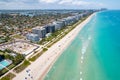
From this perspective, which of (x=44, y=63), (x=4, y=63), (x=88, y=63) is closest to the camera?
(x=4, y=63)

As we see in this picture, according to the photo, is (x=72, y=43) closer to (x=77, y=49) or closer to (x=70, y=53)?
(x=77, y=49)

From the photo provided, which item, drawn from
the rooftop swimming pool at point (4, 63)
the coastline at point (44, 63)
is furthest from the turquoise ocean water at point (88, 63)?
the rooftop swimming pool at point (4, 63)

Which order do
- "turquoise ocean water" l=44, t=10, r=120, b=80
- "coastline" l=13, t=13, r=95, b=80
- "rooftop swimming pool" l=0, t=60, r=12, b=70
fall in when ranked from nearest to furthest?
1. "turquoise ocean water" l=44, t=10, r=120, b=80
2. "coastline" l=13, t=13, r=95, b=80
3. "rooftop swimming pool" l=0, t=60, r=12, b=70

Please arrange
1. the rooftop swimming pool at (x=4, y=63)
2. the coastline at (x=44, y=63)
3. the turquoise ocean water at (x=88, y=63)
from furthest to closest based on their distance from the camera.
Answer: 1. the rooftop swimming pool at (x=4, y=63)
2. the coastline at (x=44, y=63)
3. the turquoise ocean water at (x=88, y=63)

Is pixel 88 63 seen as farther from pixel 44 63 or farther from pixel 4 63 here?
pixel 4 63

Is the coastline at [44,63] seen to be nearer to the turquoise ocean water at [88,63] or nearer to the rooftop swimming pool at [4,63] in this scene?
the turquoise ocean water at [88,63]

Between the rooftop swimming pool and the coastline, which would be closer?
the coastline

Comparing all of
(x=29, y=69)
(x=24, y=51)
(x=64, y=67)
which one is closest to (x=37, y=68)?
(x=29, y=69)

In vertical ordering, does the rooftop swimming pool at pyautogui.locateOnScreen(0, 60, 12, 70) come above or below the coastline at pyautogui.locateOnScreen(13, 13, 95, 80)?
above

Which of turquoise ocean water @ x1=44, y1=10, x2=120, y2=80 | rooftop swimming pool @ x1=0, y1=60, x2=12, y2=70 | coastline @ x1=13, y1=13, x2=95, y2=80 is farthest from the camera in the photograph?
rooftop swimming pool @ x1=0, y1=60, x2=12, y2=70

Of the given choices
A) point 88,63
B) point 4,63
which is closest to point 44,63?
point 4,63

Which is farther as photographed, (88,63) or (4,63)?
(88,63)

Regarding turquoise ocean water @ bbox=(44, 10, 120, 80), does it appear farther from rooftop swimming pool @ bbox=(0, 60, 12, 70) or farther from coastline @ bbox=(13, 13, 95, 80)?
rooftop swimming pool @ bbox=(0, 60, 12, 70)

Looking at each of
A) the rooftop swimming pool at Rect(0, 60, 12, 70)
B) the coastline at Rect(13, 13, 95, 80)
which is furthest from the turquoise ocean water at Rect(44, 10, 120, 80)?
the rooftop swimming pool at Rect(0, 60, 12, 70)
